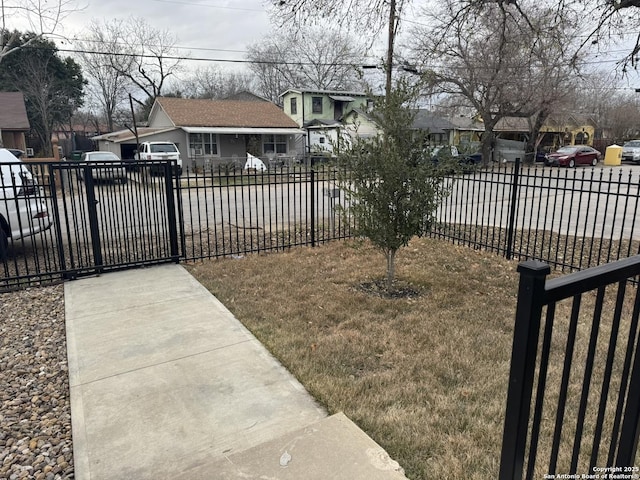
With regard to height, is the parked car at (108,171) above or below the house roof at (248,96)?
below

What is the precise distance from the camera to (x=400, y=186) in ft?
16.9

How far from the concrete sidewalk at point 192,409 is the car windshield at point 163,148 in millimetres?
20914

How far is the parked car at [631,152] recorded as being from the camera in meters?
34.4

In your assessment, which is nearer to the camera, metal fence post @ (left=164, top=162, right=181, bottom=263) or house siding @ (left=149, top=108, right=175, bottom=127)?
metal fence post @ (left=164, top=162, right=181, bottom=263)

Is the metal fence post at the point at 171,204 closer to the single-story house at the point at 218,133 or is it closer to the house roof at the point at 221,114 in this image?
the single-story house at the point at 218,133

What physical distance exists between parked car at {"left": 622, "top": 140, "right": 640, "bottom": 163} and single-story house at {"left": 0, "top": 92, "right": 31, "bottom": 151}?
142 ft

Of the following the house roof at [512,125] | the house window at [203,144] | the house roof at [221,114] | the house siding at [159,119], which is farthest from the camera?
the house roof at [512,125]

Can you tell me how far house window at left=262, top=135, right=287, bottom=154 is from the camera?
30.9m

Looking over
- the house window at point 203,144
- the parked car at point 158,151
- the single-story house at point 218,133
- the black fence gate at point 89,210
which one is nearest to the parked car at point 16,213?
the black fence gate at point 89,210

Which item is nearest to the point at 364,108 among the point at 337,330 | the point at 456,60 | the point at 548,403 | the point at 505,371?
the point at 337,330

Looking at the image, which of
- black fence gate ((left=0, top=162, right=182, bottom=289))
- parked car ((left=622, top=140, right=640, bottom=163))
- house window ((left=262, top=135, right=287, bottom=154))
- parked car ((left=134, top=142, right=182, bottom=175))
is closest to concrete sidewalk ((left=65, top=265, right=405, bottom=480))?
black fence gate ((left=0, top=162, right=182, bottom=289))

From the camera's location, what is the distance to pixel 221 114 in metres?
29.9

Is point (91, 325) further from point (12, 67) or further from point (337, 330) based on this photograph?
point (12, 67)

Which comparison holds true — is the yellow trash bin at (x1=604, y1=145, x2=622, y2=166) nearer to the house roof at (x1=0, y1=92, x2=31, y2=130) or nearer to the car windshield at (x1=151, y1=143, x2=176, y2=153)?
the car windshield at (x1=151, y1=143, x2=176, y2=153)
